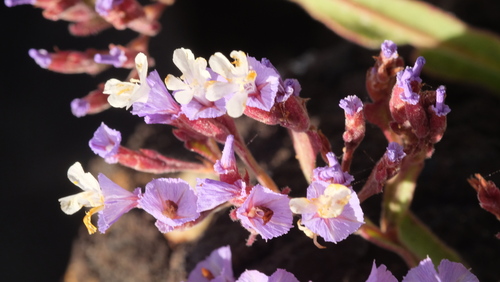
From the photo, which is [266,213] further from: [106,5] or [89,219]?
[106,5]

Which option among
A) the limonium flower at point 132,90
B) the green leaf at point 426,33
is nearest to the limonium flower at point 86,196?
the limonium flower at point 132,90

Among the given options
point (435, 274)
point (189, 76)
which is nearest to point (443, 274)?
point (435, 274)

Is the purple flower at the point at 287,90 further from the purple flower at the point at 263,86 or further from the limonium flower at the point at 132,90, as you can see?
the limonium flower at the point at 132,90

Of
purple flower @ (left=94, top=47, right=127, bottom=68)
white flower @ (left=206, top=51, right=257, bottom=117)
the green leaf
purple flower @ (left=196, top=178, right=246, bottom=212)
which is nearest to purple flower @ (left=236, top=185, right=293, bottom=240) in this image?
purple flower @ (left=196, top=178, right=246, bottom=212)

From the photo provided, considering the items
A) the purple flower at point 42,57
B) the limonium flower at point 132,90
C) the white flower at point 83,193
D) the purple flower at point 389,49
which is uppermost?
the purple flower at point 389,49

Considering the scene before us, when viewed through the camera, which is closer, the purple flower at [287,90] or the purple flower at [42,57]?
the purple flower at [287,90]

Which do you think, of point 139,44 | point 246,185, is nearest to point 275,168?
point 139,44
